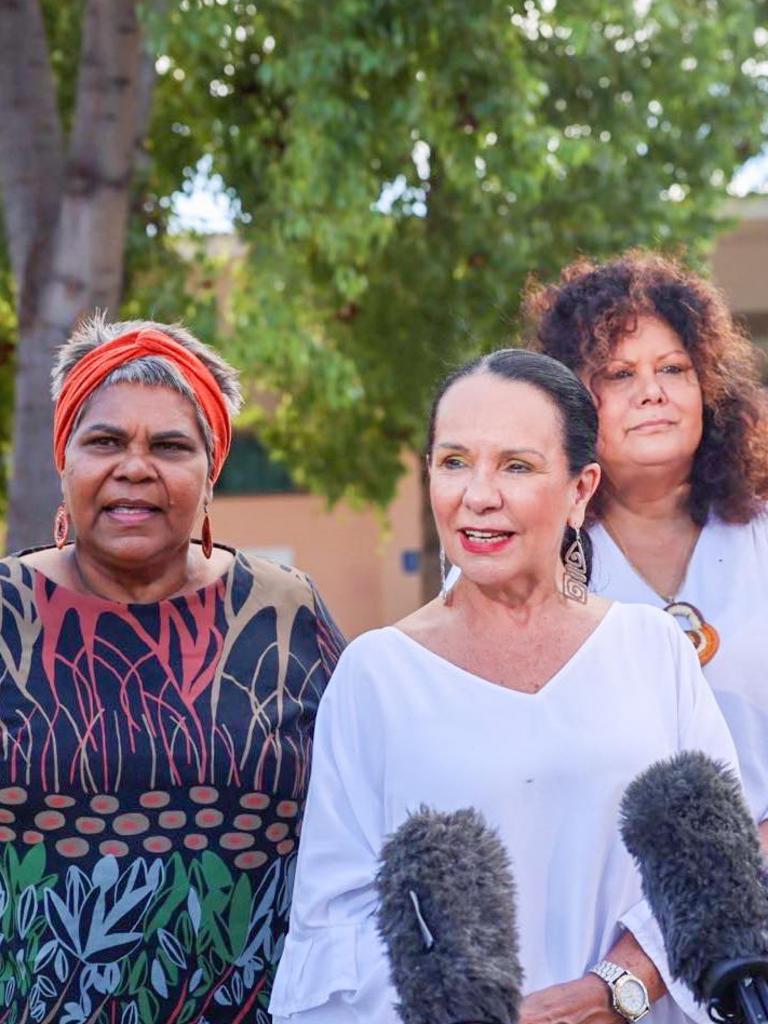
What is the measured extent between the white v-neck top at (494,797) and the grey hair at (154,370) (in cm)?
90

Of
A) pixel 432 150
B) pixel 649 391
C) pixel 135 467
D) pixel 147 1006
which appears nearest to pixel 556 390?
pixel 649 391

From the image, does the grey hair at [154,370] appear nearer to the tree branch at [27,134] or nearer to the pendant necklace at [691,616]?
the pendant necklace at [691,616]

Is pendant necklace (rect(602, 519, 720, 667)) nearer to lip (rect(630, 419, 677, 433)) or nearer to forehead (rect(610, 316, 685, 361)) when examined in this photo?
lip (rect(630, 419, 677, 433))

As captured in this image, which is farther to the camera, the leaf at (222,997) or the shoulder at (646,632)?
the leaf at (222,997)

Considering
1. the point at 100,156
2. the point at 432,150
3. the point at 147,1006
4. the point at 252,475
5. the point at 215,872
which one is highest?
the point at 432,150

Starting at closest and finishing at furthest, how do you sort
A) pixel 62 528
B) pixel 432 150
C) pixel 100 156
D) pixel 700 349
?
pixel 62 528 → pixel 700 349 → pixel 100 156 → pixel 432 150

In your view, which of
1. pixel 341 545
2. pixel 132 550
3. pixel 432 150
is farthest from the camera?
pixel 341 545

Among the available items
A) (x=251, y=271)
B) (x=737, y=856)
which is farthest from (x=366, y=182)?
(x=737, y=856)

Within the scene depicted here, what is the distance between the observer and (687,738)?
2799 mm

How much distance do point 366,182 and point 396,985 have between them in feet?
24.7

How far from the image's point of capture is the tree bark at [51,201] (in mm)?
8750

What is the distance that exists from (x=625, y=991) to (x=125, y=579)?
4.56ft

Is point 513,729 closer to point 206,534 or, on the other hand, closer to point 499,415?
point 499,415

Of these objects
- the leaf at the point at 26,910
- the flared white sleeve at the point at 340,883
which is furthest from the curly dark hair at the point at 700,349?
the leaf at the point at 26,910
